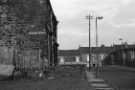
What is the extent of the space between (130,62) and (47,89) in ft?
174

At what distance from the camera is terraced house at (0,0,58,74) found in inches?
1054

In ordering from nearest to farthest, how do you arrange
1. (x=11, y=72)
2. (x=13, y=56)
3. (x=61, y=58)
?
(x=11, y=72) → (x=13, y=56) → (x=61, y=58)

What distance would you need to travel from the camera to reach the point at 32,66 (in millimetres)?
26562

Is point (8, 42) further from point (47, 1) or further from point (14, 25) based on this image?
point (47, 1)

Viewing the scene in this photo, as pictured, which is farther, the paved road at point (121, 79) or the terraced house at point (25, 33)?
the terraced house at point (25, 33)

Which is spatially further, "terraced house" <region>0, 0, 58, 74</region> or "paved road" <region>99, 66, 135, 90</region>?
"terraced house" <region>0, 0, 58, 74</region>

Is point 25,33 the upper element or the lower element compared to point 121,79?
upper

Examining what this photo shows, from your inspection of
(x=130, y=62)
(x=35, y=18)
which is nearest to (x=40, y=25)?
(x=35, y=18)

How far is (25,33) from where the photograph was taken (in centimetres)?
2777

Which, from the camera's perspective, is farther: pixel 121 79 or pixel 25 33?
pixel 25 33

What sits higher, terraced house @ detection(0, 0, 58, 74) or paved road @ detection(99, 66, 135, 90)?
terraced house @ detection(0, 0, 58, 74)

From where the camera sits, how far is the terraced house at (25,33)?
87.8ft

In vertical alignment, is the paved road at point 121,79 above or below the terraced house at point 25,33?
below

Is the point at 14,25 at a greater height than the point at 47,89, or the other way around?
the point at 14,25
